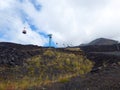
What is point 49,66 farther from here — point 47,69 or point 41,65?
point 47,69

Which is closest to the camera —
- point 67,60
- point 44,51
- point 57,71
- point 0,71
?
point 0,71

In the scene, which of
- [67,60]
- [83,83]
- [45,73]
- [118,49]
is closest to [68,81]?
[83,83]

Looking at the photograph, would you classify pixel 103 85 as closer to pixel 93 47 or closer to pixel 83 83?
pixel 83 83

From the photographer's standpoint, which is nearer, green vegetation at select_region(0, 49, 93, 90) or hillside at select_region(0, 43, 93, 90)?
green vegetation at select_region(0, 49, 93, 90)

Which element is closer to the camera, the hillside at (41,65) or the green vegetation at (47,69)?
the green vegetation at (47,69)

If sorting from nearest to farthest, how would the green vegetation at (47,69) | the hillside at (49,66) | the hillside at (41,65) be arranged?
the hillside at (49,66) → the green vegetation at (47,69) → the hillside at (41,65)

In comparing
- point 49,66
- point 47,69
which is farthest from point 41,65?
point 47,69

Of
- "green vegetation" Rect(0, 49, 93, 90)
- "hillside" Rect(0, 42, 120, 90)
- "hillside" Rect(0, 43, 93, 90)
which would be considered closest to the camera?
"hillside" Rect(0, 42, 120, 90)

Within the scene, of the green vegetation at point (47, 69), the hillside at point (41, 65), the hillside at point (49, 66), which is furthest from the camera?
the hillside at point (41, 65)
